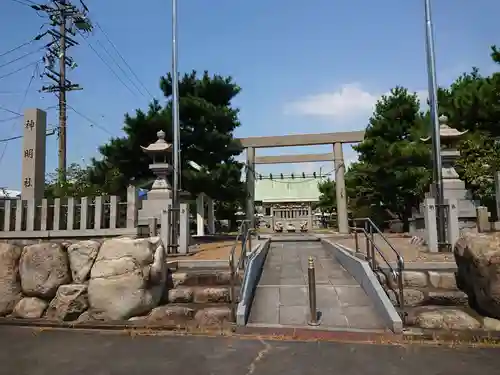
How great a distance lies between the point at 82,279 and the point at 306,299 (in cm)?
434

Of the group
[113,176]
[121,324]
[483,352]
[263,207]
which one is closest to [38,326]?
[121,324]

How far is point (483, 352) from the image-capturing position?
5027 millimetres

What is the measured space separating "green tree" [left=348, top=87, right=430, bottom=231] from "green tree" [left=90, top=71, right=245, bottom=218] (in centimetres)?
693

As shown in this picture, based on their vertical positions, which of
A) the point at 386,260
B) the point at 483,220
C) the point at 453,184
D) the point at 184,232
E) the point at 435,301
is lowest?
the point at 435,301

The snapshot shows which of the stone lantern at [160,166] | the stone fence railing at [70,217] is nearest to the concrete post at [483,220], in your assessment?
the stone lantern at [160,166]

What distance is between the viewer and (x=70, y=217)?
1208 centimetres

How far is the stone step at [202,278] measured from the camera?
26.0 ft

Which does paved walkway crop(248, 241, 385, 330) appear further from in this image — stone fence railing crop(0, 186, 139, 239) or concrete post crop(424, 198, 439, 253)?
stone fence railing crop(0, 186, 139, 239)

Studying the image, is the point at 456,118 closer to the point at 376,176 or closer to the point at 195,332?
the point at 376,176

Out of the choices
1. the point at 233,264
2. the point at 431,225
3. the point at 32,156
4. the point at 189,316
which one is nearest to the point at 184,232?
the point at 189,316

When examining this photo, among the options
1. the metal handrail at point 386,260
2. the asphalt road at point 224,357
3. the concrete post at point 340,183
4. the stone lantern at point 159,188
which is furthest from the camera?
the concrete post at point 340,183

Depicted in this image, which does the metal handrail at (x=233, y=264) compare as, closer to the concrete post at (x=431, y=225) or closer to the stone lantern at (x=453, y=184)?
the concrete post at (x=431, y=225)

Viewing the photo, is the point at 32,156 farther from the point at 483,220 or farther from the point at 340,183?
the point at 340,183

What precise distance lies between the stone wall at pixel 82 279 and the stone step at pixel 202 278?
40 cm
